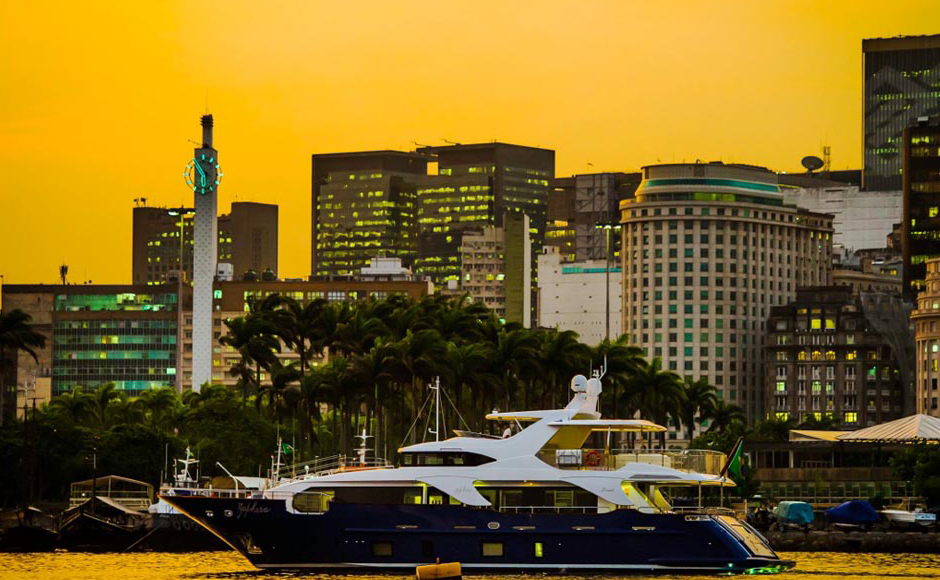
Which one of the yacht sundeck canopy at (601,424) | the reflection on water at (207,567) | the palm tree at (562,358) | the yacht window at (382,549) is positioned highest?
the palm tree at (562,358)

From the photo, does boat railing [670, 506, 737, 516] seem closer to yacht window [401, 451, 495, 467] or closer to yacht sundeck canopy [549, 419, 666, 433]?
yacht sundeck canopy [549, 419, 666, 433]

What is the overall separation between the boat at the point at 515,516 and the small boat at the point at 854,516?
38.3 m

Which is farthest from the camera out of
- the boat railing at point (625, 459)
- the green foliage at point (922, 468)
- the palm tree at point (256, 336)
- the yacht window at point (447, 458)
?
the palm tree at point (256, 336)

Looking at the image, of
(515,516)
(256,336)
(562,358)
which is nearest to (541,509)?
(515,516)

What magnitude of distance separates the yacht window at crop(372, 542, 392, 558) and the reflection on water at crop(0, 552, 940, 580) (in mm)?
1148


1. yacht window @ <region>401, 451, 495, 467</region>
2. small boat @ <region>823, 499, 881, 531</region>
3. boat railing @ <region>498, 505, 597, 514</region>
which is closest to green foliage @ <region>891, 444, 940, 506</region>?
small boat @ <region>823, 499, 881, 531</region>

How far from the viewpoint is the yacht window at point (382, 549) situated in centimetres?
9750

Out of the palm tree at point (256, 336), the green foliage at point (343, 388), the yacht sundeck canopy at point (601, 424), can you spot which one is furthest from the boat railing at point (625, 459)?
the palm tree at point (256, 336)

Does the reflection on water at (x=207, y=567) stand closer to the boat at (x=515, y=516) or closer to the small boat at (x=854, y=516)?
the boat at (x=515, y=516)

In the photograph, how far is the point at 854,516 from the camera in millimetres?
136125

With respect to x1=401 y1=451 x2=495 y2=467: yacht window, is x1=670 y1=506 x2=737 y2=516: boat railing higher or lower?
lower

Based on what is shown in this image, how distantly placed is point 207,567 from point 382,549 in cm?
1633

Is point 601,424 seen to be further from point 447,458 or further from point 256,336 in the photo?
point 256,336

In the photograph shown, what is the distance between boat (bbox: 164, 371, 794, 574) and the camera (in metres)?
97.1
